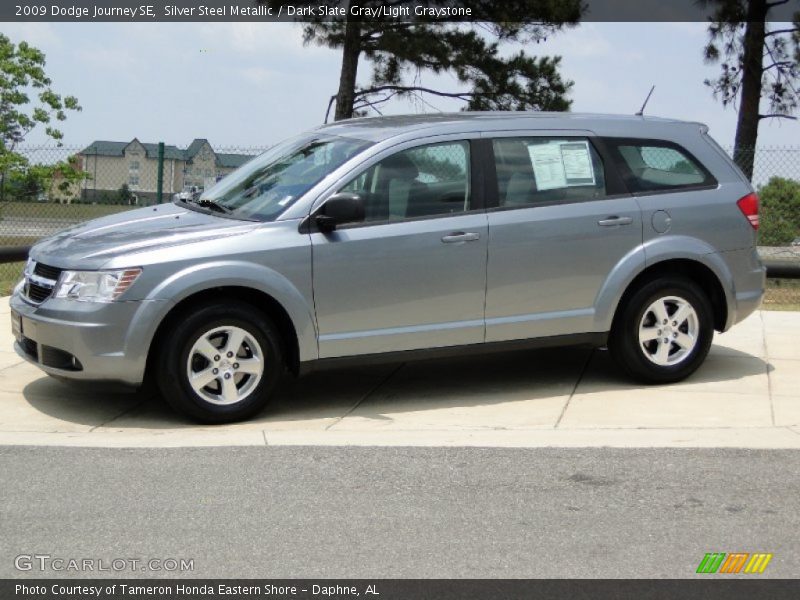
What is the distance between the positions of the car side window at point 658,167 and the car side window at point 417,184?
1223mm

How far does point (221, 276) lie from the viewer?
6.70 meters

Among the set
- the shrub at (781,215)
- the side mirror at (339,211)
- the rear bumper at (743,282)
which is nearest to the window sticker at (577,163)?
the rear bumper at (743,282)

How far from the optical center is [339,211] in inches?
271

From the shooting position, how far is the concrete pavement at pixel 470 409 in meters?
6.59

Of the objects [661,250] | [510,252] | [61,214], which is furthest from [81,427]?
[61,214]

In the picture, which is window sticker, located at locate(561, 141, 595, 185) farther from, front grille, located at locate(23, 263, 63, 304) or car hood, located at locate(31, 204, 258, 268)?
front grille, located at locate(23, 263, 63, 304)

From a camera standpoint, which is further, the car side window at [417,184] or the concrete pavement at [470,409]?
the car side window at [417,184]

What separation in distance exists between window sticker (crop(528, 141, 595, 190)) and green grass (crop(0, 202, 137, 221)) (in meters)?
7.69

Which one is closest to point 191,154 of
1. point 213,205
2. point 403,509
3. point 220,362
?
point 213,205

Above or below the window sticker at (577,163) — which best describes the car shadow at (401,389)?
below

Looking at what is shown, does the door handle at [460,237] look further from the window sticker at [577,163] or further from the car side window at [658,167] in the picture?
the car side window at [658,167]

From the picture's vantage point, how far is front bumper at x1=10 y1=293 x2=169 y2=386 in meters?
6.59
